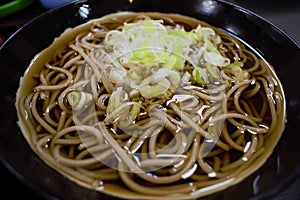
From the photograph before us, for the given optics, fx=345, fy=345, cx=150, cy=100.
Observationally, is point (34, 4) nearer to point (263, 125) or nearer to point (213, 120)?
→ point (213, 120)

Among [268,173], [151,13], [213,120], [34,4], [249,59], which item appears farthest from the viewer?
[34,4]

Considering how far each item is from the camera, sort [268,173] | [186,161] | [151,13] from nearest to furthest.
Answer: [268,173], [186,161], [151,13]

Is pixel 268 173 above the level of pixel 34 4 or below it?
below

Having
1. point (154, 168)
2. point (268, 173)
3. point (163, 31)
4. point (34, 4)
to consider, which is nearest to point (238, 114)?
point (268, 173)

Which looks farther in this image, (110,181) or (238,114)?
(238,114)
